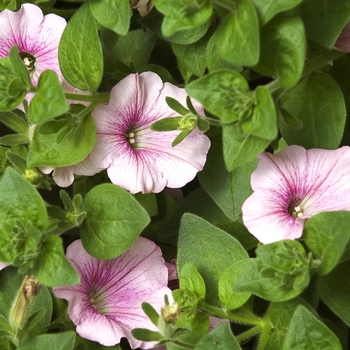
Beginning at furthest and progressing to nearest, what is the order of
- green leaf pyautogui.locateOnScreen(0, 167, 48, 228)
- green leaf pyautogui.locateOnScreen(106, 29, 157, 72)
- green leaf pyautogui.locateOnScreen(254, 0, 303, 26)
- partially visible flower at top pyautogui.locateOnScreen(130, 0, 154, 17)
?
1. green leaf pyautogui.locateOnScreen(106, 29, 157, 72)
2. partially visible flower at top pyautogui.locateOnScreen(130, 0, 154, 17)
3. green leaf pyautogui.locateOnScreen(0, 167, 48, 228)
4. green leaf pyautogui.locateOnScreen(254, 0, 303, 26)

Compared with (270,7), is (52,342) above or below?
below

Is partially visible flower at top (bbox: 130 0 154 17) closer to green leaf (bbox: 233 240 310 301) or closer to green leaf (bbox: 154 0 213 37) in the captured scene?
green leaf (bbox: 154 0 213 37)

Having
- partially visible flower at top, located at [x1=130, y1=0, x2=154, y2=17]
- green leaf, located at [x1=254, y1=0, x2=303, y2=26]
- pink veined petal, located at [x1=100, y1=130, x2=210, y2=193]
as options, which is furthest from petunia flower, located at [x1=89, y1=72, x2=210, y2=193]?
green leaf, located at [x1=254, y1=0, x2=303, y2=26]

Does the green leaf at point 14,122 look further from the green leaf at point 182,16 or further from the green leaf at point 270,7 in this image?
the green leaf at point 270,7

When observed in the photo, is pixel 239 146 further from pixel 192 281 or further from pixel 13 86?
pixel 13 86

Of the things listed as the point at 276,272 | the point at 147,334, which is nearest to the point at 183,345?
the point at 147,334

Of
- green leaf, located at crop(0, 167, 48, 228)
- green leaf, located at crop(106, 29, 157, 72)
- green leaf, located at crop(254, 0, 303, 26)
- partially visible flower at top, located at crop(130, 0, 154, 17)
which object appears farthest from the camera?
green leaf, located at crop(106, 29, 157, 72)
